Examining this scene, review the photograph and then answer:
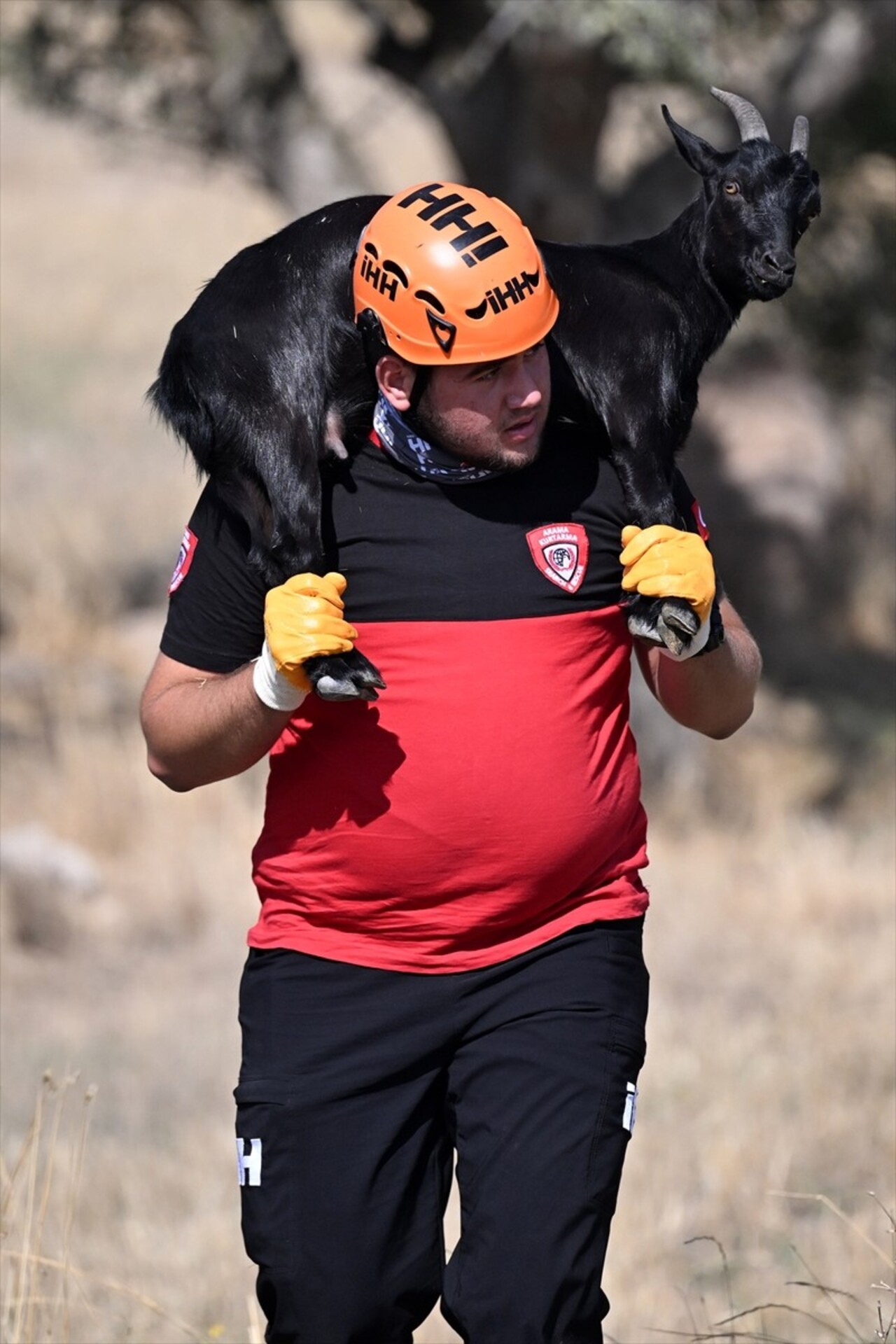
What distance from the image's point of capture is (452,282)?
277 centimetres

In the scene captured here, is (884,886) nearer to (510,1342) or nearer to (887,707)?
(887,707)

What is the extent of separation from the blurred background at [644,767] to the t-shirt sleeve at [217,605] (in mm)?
852

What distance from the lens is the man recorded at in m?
2.78

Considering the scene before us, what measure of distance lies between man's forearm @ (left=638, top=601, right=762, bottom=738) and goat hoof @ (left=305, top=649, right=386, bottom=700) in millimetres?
588

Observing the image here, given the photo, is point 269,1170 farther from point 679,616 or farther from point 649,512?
point 649,512

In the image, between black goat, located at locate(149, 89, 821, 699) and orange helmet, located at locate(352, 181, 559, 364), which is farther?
black goat, located at locate(149, 89, 821, 699)

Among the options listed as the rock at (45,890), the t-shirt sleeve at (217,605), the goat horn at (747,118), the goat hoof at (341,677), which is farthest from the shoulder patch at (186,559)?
the rock at (45,890)

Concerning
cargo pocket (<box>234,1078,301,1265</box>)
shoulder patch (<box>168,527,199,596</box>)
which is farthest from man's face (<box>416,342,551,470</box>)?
cargo pocket (<box>234,1078,301,1265</box>)

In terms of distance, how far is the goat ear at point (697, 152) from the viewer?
3121 millimetres

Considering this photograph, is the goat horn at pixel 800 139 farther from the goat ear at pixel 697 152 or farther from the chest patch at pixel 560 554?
the chest patch at pixel 560 554

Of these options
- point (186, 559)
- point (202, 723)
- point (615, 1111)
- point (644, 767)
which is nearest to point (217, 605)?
point (186, 559)

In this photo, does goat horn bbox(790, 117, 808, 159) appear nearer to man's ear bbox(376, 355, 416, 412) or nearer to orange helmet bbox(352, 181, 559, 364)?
orange helmet bbox(352, 181, 559, 364)

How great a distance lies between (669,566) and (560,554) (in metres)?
0.22

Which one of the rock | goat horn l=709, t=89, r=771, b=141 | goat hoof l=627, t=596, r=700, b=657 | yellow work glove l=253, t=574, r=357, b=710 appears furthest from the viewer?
the rock
